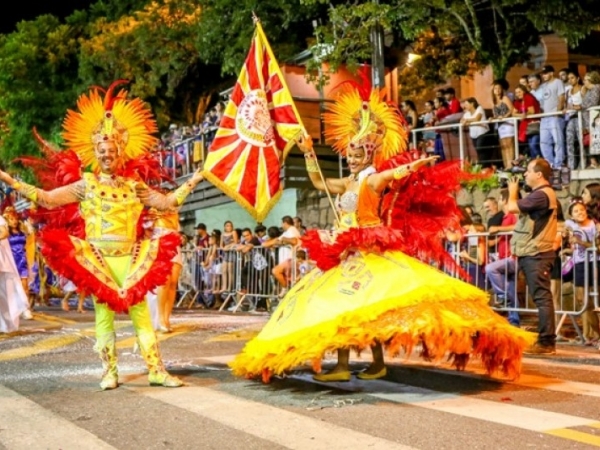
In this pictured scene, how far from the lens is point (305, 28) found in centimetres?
2244

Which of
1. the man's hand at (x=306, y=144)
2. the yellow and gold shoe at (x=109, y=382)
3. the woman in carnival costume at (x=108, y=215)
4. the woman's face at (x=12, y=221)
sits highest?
the man's hand at (x=306, y=144)

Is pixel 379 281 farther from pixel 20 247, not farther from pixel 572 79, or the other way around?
pixel 20 247

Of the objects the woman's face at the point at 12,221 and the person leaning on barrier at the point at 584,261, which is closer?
the person leaning on barrier at the point at 584,261

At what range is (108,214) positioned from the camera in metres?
7.17

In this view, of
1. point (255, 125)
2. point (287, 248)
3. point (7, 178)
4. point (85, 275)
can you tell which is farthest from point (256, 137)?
point (287, 248)

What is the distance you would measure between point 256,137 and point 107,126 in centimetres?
177

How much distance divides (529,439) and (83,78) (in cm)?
2885

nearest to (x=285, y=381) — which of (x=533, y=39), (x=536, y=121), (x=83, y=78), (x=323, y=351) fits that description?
(x=323, y=351)

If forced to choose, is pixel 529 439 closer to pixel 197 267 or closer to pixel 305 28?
pixel 197 267

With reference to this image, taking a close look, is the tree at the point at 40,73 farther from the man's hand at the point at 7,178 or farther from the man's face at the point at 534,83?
the man's hand at the point at 7,178

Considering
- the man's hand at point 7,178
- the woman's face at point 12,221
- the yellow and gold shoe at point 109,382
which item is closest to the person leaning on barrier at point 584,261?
the yellow and gold shoe at point 109,382

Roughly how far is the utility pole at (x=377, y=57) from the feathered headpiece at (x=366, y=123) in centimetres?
890

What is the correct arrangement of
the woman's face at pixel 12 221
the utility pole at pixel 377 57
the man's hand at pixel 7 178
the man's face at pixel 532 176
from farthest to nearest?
the utility pole at pixel 377 57 → the woman's face at pixel 12 221 → the man's face at pixel 532 176 → the man's hand at pixel 7 178

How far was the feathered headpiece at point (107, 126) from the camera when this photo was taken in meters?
7.30
